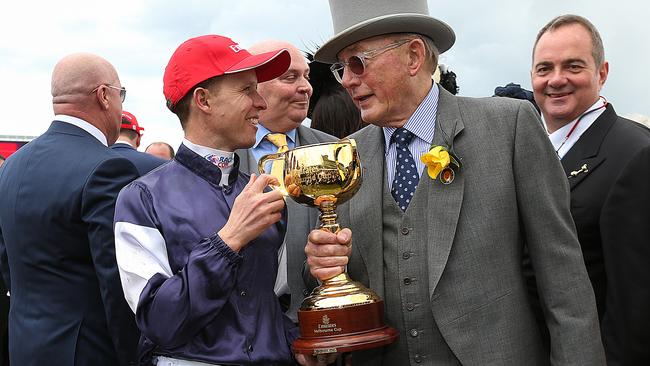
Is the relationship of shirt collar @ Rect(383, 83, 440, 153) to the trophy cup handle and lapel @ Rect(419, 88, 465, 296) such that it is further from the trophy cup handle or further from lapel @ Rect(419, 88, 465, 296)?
the trophy cup handle

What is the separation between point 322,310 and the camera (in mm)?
2957

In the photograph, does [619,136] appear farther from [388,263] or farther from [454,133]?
[388,263]

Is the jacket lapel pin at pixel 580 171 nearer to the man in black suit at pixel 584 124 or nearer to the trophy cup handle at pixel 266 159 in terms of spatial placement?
the man in black suit at pixel 584 124

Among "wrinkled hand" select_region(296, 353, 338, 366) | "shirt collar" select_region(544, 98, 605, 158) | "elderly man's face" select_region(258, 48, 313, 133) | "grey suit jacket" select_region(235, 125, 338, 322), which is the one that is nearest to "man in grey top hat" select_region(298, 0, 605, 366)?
"wrinkled hand" select_region(296, 353, 338, 366)

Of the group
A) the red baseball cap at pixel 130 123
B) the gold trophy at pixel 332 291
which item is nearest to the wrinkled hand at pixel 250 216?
the gold trophy at pixel 332 291

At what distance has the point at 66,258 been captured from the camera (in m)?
3.96

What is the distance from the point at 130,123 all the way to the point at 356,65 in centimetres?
429

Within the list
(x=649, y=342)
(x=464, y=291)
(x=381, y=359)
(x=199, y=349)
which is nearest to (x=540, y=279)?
(x=464, y=291)

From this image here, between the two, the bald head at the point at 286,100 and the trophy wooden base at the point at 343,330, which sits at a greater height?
the bald head at the point at 286,100

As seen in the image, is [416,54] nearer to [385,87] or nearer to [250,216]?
[385,87]

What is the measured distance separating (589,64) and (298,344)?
280 cm

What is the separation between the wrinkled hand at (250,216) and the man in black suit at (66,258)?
111 cm

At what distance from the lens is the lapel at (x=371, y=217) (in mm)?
3293

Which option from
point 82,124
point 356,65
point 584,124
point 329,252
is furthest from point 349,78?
point 584,124
